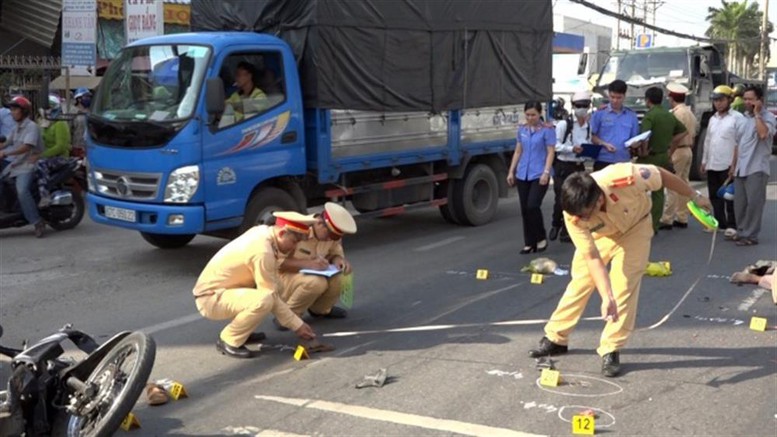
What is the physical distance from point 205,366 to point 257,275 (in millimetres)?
725

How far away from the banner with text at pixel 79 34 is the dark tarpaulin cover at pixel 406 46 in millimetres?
4951

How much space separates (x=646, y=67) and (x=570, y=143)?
29.2ft

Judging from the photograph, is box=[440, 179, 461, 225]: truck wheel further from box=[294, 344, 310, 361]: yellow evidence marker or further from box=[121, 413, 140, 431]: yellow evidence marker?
box=[121, 413, 140, 431]: yellow evidence marker

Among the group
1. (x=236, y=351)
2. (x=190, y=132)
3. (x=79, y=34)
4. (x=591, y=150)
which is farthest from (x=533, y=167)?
(x=79, y=34)

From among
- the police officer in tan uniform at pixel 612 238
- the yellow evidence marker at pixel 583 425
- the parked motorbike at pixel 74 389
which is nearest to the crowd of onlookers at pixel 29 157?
the parked motorbike at pixel 74 389

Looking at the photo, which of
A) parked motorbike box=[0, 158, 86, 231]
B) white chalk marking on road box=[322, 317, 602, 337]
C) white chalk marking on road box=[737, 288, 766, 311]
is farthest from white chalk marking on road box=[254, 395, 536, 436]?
parked motorbike box=[0, 158, 86, 231]

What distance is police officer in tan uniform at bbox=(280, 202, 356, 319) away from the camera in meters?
6.25

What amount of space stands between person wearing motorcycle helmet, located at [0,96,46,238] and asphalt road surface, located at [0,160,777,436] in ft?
2.56

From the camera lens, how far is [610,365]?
571 cm

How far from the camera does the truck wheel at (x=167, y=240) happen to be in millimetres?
10250

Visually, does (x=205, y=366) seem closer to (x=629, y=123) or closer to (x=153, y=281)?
(x=153, y=281)

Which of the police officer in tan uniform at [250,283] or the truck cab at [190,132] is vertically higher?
the truck cab at [190,132]

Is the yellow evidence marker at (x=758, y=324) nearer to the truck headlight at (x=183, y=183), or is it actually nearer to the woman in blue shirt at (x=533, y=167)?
the woman in blue shirt at (x=533, y=167)

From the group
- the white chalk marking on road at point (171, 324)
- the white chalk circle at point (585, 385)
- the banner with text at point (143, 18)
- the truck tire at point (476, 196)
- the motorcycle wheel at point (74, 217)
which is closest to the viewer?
the white chalk circle at point (585, 385)
